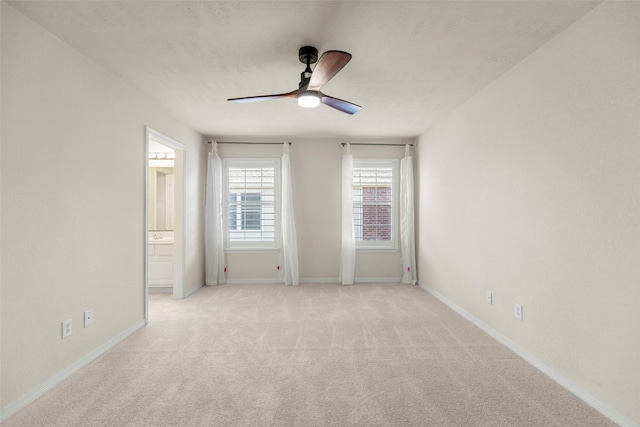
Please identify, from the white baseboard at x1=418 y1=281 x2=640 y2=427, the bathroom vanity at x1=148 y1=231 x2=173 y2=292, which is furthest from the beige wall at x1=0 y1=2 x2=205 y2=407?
the white baseboard at x1=418 y1=281 x2=640 y2=427

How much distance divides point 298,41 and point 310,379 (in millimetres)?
2447

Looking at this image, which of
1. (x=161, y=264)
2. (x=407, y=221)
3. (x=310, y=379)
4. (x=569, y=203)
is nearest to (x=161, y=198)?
(x=161, y=264)

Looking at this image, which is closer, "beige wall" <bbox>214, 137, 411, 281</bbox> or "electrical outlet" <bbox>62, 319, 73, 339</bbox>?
"electrical outlet" <bbox>62, 319, 73, 339</bbox>

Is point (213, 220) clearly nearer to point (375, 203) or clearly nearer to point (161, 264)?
point (161, 264)

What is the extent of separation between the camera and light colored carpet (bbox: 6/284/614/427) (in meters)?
1.88

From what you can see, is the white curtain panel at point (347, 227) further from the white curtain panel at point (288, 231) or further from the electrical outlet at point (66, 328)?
the electrical outlet at point (66, 328)

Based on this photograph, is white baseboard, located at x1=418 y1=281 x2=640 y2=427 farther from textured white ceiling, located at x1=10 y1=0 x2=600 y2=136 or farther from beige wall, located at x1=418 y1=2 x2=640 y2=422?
textured white ceiling, located at x1=10 y1=0 x2=600 y2=136

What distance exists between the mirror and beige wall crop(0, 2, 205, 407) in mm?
2137

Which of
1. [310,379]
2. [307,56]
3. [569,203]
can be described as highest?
[307,56]

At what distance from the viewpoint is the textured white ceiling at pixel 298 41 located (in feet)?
6.44

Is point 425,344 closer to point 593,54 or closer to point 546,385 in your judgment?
point 546,385

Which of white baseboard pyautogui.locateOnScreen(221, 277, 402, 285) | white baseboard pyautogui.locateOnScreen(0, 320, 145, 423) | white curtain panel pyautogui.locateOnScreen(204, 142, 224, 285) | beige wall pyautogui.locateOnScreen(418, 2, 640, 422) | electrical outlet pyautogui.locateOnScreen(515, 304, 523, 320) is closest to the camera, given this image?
beige wall pyautogui.locateOnScreen(418, 2, 640, 422)

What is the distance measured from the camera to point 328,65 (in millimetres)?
2100

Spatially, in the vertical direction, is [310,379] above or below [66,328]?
below
